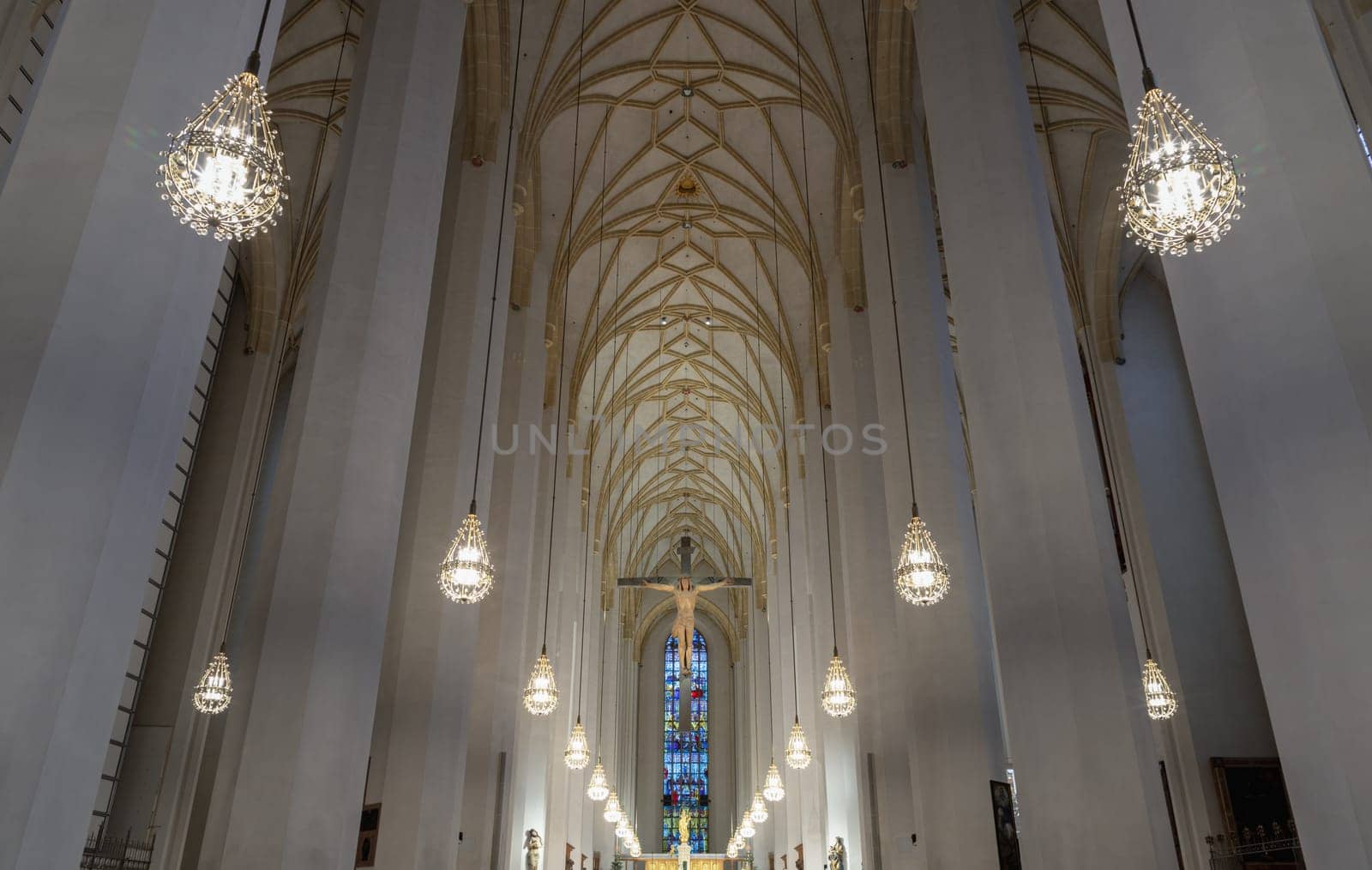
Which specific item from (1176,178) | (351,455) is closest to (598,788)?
(351,455)

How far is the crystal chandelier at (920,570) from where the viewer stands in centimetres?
1007

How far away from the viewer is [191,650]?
16.2 metres

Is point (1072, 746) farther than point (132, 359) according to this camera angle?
Yes

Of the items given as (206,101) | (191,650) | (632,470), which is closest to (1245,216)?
(206,101)

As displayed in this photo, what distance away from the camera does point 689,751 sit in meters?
45.9

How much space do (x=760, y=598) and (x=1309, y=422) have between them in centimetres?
3423

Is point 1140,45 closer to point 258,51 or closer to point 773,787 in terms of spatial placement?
point 258,51

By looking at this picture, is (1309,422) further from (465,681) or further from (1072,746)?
(465,681)

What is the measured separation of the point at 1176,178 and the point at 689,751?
44.9m

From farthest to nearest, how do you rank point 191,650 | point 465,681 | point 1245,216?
point 191,650 < point 465,681 < point 1245,216

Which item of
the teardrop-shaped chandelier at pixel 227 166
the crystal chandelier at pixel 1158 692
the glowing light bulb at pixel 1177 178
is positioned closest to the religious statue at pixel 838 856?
the crystal chandelier at pixel 1158 692

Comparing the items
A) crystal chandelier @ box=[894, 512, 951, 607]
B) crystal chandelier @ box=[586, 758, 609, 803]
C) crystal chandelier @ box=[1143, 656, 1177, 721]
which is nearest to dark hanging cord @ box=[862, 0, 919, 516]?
crystal chandelier @ box=[894, 512, 951, 607]

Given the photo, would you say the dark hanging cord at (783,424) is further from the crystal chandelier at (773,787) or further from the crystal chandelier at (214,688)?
the crystal chandelier at (214,688)

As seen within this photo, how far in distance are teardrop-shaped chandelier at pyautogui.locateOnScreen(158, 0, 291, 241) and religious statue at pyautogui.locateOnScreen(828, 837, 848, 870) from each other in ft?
56.6
